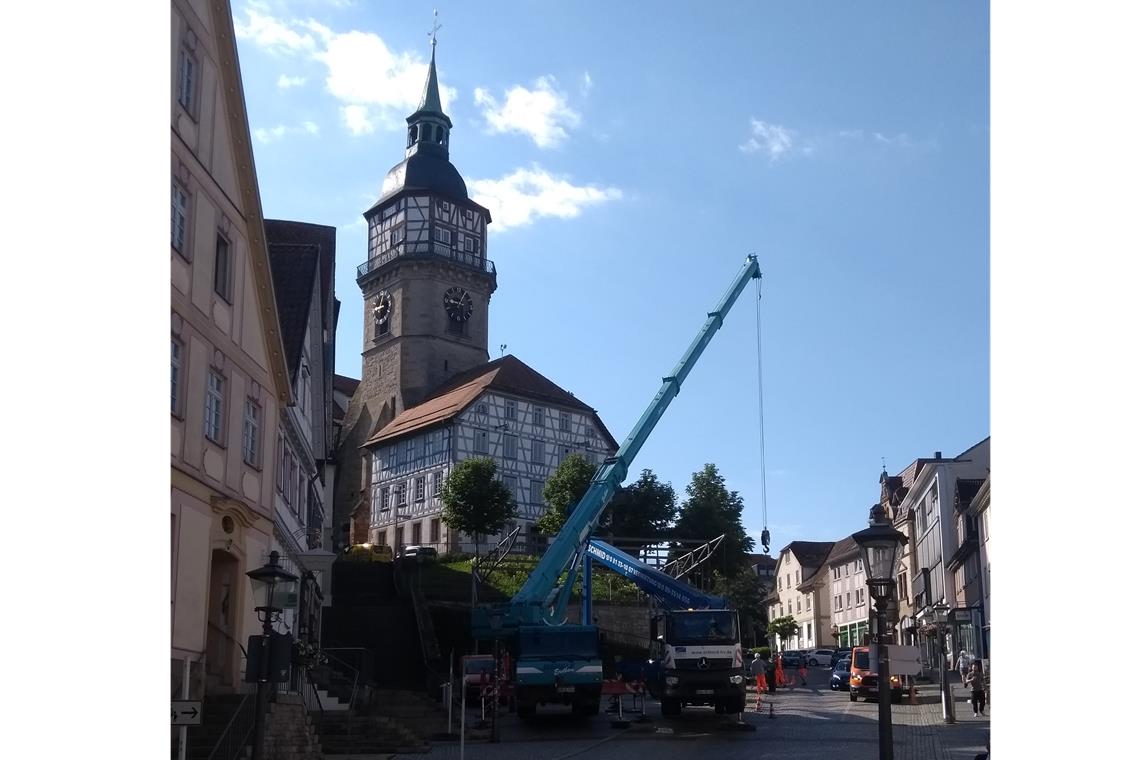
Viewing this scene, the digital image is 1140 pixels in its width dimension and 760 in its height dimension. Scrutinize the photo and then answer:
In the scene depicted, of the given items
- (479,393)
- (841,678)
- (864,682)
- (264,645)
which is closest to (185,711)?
(264,645)

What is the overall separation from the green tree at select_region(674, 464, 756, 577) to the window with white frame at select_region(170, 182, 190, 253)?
1847 inches

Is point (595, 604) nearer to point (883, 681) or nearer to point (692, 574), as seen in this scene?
point (692, 574)

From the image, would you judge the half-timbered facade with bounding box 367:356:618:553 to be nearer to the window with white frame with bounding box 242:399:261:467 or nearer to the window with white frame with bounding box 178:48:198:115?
the window with white frame with bounding box 242:399:261:467

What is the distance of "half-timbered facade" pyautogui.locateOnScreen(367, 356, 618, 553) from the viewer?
72.2 metres

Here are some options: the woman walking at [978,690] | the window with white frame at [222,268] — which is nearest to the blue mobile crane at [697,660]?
the woman walking at [978,690]

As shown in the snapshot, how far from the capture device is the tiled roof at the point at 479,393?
74.0 meters

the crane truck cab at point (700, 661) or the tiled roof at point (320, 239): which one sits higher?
the tiled roof at point (320, 239)

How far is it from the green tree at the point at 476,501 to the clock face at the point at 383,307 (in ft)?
75.9

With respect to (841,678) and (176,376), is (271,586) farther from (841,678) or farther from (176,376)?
(841,678)

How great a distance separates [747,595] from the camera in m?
60.6

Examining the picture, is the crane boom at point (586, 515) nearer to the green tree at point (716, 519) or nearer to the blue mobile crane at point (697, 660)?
the blue mobile crane at point (697, 660)

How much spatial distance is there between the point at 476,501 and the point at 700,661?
36.1 metres

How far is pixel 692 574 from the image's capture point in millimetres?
59250

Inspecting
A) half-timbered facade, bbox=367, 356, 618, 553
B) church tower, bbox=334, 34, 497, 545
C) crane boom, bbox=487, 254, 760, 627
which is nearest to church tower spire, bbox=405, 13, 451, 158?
church tower, bbox=334, 34, 497, 545
